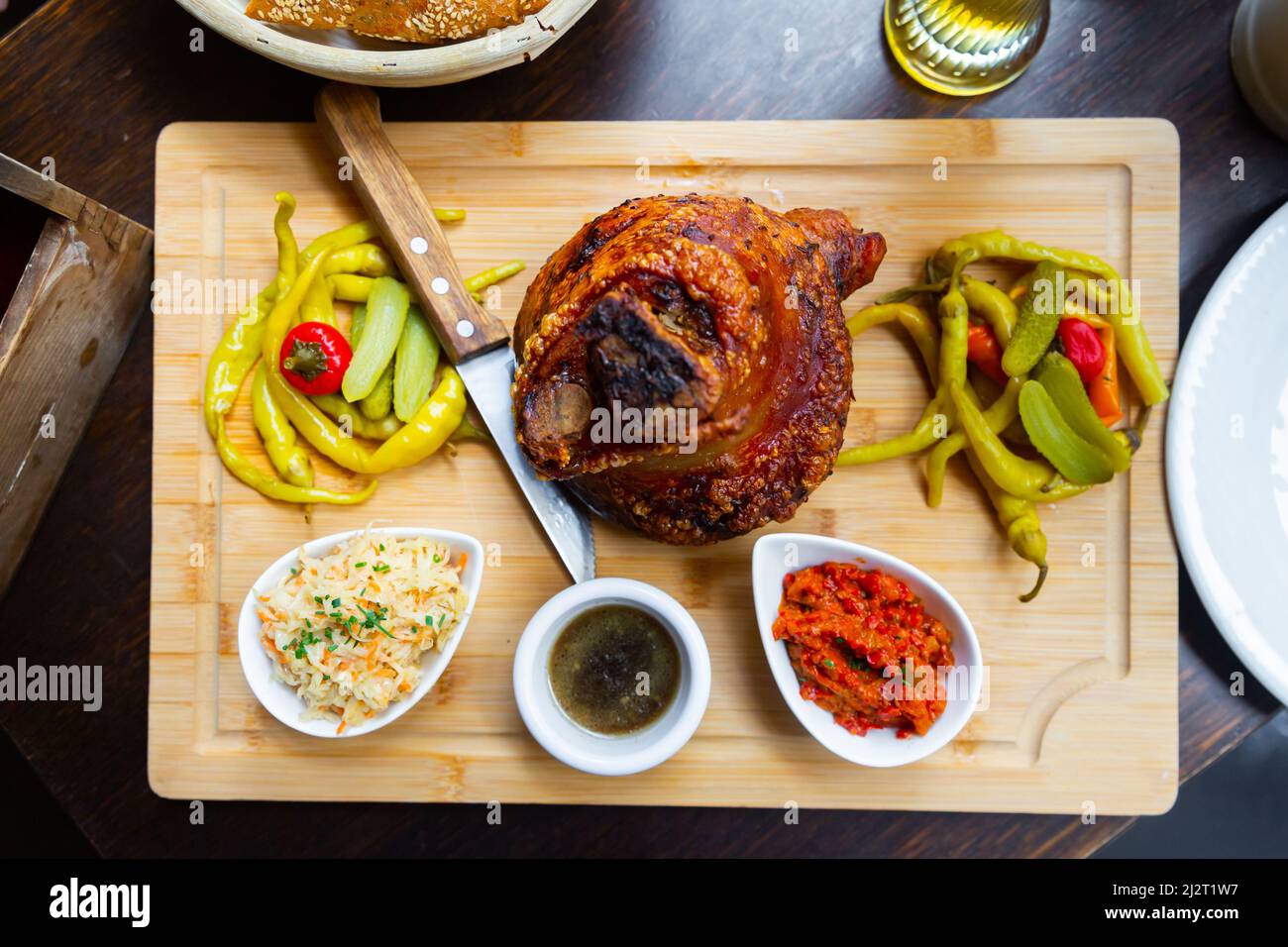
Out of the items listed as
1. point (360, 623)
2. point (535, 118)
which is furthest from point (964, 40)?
point (360, 623)

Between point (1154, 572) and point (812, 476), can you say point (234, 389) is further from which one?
point (1154, 572)

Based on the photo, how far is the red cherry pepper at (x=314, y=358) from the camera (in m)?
3.00

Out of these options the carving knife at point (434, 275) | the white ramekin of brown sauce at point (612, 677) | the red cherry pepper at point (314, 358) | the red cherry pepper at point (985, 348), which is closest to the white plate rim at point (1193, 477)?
the red cherry pepper at point (985, 348)

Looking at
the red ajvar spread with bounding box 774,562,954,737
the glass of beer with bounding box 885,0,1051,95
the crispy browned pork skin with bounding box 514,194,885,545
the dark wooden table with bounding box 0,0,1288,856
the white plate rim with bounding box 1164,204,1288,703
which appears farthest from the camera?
the dark wooden table with bounding box 0,0,1288,856

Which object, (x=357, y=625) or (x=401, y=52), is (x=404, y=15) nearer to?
(x=401, y=52)

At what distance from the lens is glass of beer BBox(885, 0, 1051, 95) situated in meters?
2.98

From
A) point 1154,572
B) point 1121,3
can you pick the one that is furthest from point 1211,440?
point 1121,3

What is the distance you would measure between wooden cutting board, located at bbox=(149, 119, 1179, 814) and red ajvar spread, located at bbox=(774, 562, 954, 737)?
290 mm

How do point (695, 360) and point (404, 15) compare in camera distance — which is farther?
point (404, 15)

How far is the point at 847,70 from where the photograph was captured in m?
3.25

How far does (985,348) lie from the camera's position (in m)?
3.08

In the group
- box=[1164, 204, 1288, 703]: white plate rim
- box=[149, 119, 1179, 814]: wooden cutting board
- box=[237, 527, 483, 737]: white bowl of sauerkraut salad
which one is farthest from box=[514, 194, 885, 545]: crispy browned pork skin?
box=[1164, 204, 1288, 703]: white plate rim

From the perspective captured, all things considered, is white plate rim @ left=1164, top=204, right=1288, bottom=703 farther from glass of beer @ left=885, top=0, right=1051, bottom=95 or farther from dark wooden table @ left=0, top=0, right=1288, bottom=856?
glass of beer @ left=885, top=0, right=1051, bottom=95

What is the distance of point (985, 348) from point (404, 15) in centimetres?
221
